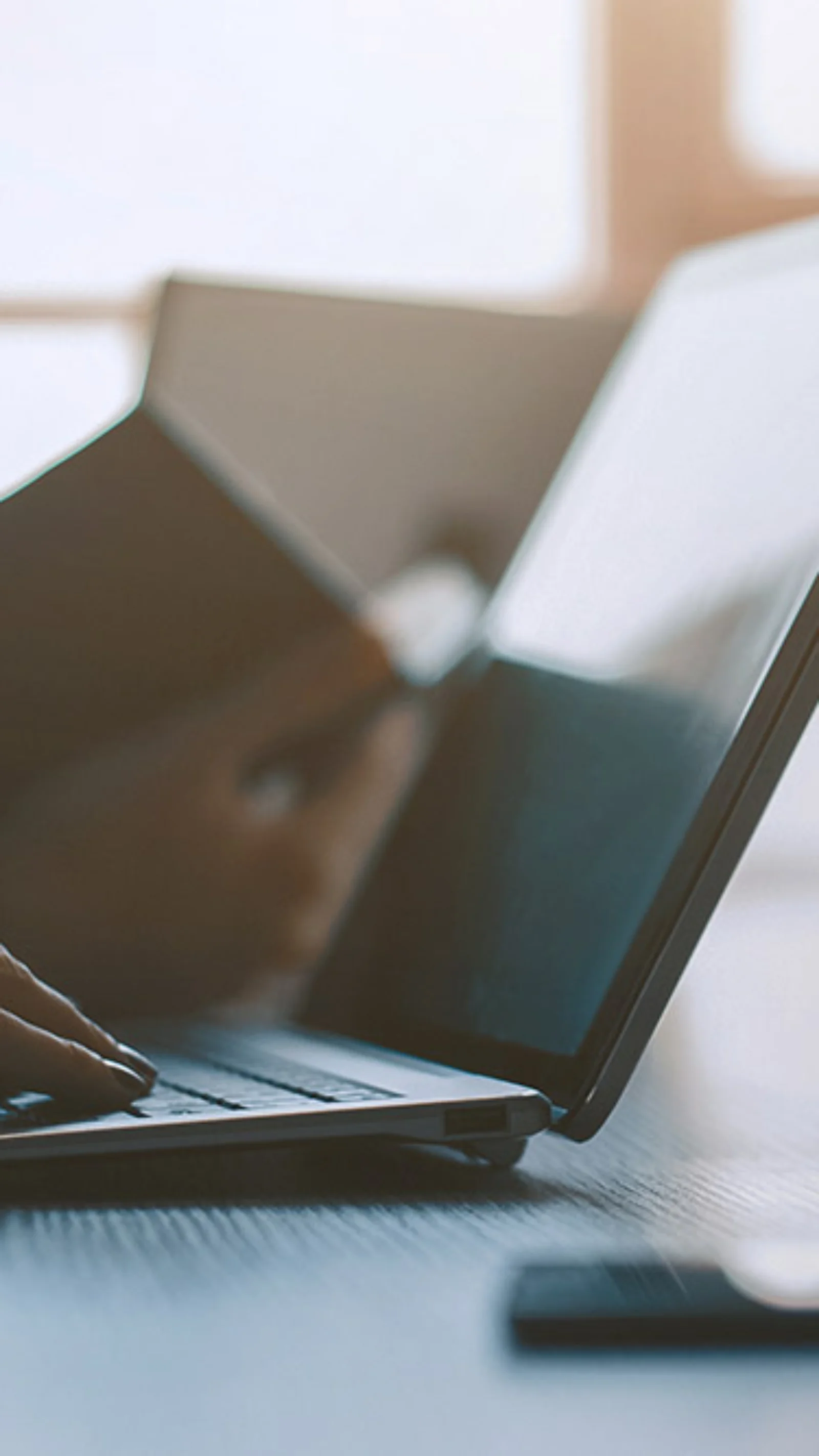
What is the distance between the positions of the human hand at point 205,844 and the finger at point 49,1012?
0.33 meters

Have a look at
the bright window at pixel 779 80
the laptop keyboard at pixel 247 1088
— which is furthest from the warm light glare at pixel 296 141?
the laptop keyboard at pixel 247 1088

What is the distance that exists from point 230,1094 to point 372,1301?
5.5 inches

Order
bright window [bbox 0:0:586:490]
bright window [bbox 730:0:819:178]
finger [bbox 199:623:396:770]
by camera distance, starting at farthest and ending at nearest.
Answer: bright window [bbox 730:0:819:178] → bright window [bbox 0:0:586:490] → finger [bbox 199:623:396:770]

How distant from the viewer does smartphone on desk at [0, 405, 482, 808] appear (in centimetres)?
77

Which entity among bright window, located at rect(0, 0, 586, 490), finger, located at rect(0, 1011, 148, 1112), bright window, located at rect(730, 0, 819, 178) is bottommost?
finger, located at rect(0, 1011, 148, 1112)

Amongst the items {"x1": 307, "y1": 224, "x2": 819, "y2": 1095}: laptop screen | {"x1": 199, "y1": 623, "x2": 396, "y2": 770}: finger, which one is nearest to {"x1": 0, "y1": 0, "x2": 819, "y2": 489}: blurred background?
{"x1": 199, "y1": 623, "x2": 396, "y2": 770}: finger

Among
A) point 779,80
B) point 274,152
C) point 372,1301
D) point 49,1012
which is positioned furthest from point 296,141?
point 372,1301

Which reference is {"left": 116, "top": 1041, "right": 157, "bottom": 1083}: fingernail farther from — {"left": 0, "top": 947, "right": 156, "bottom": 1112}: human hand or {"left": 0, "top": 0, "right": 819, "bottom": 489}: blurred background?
{"left": 0, "top": 0, "right": 819, "bottom": 489}: blurred background

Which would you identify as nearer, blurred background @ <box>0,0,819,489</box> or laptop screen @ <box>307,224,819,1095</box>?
laptop screen @ <box>307,224,819,1095</box>

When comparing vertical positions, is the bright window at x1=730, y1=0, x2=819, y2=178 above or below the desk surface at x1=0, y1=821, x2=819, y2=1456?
above

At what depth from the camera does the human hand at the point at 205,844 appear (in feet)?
2.69

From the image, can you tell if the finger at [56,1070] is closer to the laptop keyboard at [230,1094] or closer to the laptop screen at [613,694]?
the laptop keyboard at [230,1094]

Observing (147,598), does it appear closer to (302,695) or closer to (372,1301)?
(302,695)

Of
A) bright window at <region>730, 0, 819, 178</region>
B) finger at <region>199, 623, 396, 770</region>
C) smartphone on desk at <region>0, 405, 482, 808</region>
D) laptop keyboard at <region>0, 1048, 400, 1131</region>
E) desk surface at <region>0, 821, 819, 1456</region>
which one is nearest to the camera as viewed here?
desk surface at <region>0, 821, 819, 1456</region>
